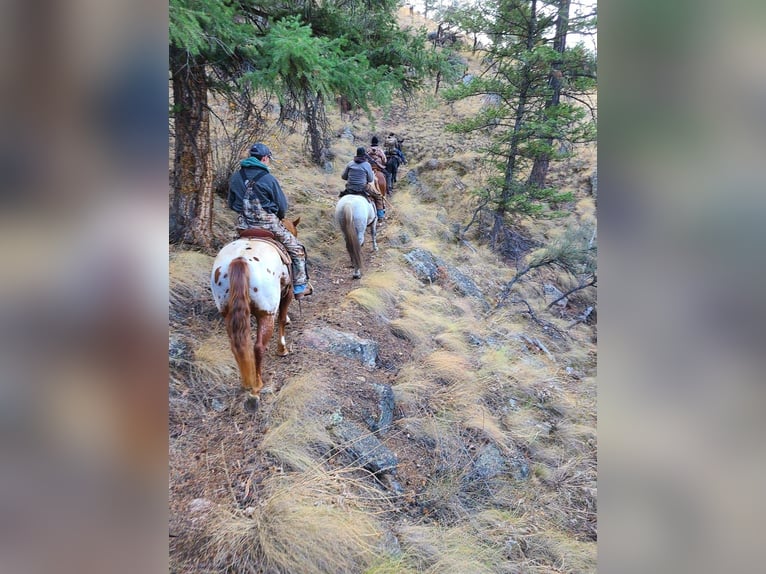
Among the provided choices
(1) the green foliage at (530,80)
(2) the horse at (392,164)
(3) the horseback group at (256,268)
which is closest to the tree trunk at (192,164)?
(3) the horseback group at (256,268)

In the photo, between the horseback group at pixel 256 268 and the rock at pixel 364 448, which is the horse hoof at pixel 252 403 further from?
the rock at pixel 364 448

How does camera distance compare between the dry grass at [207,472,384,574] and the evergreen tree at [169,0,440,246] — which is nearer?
the dry grass at [207,472,384,574]

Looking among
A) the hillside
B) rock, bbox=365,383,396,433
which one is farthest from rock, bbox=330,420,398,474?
rock, bbox=365,383,396,433

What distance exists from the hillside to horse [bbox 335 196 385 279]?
393mm

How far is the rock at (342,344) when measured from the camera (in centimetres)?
423

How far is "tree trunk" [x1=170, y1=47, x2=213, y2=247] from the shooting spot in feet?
14.7

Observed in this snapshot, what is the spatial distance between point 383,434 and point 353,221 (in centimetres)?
324

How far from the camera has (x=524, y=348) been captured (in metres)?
5.59

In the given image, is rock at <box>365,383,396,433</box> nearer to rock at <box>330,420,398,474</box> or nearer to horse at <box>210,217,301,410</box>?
rock at <box>330,420,398,474</box>

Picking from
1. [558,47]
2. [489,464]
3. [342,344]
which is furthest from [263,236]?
[558,47]
